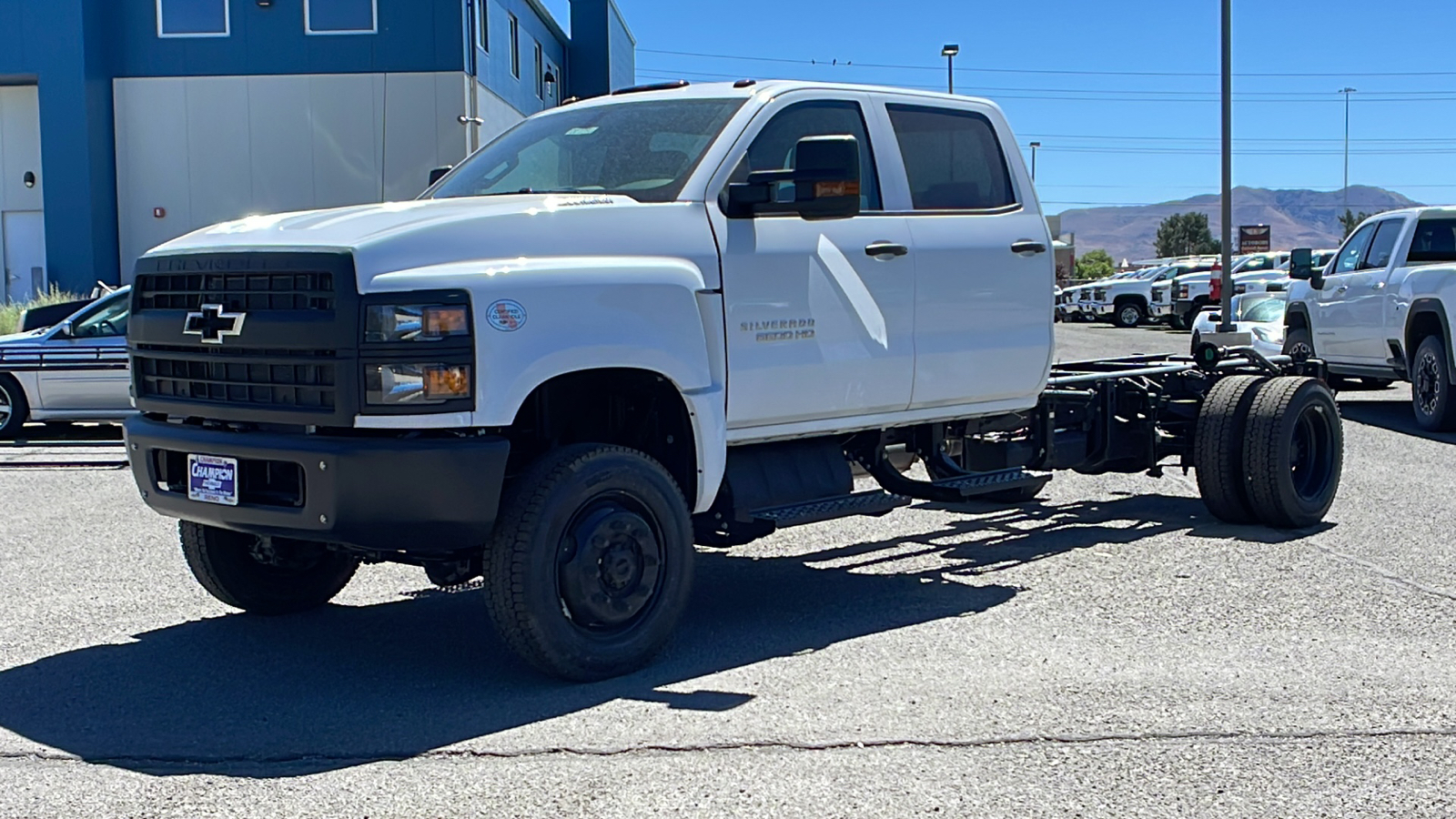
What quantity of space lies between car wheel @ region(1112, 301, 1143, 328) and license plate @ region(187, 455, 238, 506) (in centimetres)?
3728

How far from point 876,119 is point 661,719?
320 centimetres

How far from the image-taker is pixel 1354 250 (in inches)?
661

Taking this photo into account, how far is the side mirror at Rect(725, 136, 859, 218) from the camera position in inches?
242

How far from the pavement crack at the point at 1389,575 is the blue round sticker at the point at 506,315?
4.50 meters

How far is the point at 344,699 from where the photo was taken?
5.60m

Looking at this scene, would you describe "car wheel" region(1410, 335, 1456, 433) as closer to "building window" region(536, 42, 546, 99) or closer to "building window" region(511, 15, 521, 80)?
"building window" region(511, 15, 521, 80)

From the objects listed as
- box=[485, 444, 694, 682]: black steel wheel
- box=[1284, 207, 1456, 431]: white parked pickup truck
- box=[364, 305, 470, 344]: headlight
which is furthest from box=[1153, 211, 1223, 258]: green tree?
box=[364, 305, 470, 344]: headlight

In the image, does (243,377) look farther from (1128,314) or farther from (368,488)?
(1128,314)

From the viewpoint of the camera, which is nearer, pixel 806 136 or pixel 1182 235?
pixel 806 136

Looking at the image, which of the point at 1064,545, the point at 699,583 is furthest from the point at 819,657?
the point at 1064,545

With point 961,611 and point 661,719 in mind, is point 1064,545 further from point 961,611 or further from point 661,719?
point 661,719

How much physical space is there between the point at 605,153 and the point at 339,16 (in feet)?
81.1

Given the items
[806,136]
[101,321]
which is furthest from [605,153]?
[101,321]

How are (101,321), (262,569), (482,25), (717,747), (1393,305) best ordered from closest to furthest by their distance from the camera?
(717,747) < (262,569) < (101,321) < (1393,305) < (482,25)
